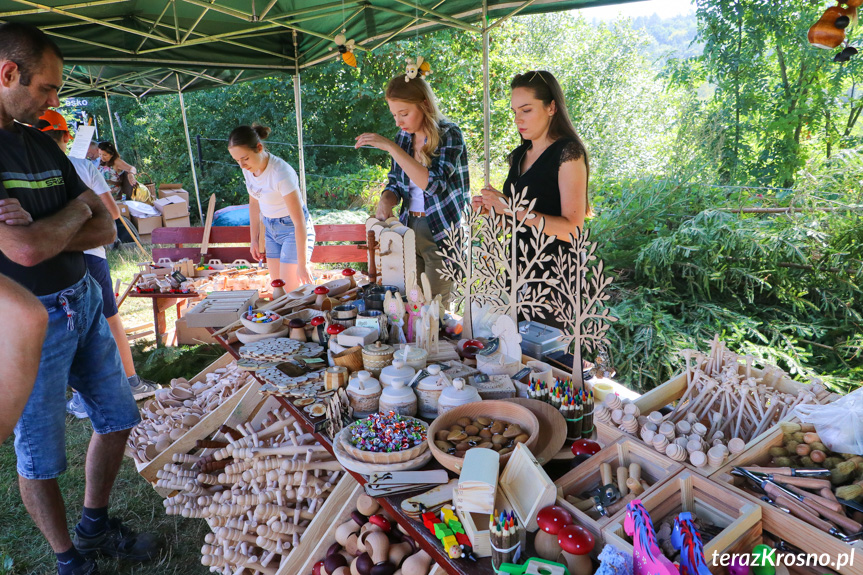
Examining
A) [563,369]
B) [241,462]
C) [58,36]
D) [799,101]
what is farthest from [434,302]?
[799,101]

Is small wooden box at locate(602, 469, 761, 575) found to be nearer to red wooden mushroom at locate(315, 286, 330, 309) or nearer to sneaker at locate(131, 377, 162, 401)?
red wooden mushroom at locate(315, 286, 330, 309)

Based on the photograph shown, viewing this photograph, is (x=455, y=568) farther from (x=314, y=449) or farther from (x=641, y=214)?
(x=641, y=214)

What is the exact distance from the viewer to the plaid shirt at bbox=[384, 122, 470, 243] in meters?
2.65

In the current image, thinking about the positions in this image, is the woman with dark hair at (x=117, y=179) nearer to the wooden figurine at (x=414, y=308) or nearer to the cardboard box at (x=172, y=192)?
the cardboard box at (x=172, y=192)

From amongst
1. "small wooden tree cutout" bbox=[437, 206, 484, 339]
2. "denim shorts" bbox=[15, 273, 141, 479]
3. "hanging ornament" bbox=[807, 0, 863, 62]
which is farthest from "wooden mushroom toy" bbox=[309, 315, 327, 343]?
"hanging ornament" bbox=[807, 0, 863, 62]

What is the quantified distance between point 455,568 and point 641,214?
3535 mm

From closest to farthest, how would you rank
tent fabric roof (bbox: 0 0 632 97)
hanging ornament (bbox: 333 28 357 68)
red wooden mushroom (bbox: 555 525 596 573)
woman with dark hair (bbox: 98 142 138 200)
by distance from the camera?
red wooden mushroom (bbox: 555 525 596 573) → tent fabric roof (bbox: 0 0 632 97) → hanging ornament (bbox: 333 28 357 68) → woman with dark hair (bbox: 98 142 138 200)

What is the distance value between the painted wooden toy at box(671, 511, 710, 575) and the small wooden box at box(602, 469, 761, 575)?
0.21 ft

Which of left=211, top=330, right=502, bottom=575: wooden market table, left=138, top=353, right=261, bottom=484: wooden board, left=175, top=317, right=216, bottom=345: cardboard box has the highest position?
left=211, top=330, right=502, bottom=575: wooden market table

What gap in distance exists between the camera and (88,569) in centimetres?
217

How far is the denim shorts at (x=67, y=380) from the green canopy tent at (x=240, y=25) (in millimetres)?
2636

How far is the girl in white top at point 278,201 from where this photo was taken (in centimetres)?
354

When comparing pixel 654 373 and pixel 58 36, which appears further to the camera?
pixel 58 36

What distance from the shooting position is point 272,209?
3.84 meters
